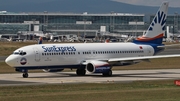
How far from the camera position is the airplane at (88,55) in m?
61.0

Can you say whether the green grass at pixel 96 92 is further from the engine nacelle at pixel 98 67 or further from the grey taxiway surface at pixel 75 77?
the engine nacelle at pixel 98 67

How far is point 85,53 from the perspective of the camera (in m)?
65.2

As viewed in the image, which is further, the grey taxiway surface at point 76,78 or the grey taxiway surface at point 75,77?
the grey taxiway surface at point 75,77

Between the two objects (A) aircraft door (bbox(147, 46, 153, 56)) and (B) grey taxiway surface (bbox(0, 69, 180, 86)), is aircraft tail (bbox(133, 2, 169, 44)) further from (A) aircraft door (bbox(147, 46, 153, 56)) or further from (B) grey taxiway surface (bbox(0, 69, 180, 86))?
(B) grey taxiway surface (bbox(0, 69, 180, 86))

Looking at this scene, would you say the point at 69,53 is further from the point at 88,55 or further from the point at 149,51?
the point at 149,51

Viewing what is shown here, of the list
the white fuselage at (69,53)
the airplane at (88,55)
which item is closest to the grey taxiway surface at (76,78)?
the airplane at (88,55)

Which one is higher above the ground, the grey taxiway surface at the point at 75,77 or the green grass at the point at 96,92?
the green grass at the point at 96,92

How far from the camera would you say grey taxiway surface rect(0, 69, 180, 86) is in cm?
5552

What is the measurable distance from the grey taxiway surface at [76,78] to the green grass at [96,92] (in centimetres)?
436

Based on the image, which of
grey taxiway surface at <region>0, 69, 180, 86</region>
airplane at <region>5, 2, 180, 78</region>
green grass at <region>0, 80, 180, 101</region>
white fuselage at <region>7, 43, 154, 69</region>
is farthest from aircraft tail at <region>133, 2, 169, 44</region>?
green grass at <region>0, 80, 180, 101</region>

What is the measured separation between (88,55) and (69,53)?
2.59 meters

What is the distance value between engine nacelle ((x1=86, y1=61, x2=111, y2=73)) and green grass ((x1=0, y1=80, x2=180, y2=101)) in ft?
33.3

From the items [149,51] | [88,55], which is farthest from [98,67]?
[149,51]

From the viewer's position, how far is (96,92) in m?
44.9
